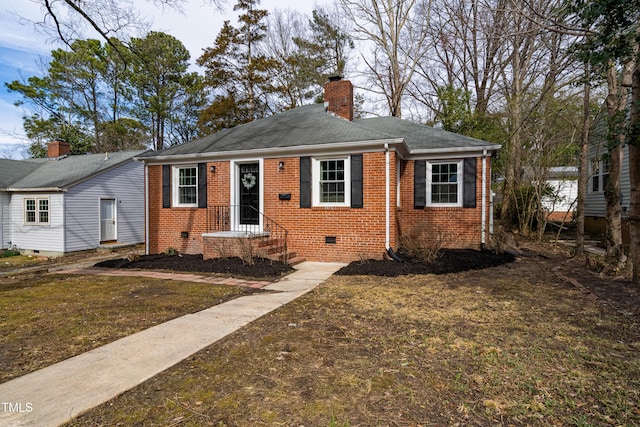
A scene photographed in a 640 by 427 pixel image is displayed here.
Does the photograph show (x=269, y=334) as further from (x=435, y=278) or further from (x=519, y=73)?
(x=519, y=73)

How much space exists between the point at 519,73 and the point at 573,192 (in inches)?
520

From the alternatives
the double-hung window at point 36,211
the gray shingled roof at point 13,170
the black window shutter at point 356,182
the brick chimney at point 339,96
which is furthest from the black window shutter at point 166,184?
the gray shingled roof at point 13,170

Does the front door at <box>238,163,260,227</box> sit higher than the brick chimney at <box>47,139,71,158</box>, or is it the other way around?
the brick chimney at <box>47,139,71,158</box>

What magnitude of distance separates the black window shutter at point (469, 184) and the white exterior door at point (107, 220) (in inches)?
613

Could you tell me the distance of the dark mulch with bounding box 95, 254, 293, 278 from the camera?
749 centimetres

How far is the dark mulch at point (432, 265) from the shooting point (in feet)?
24.5

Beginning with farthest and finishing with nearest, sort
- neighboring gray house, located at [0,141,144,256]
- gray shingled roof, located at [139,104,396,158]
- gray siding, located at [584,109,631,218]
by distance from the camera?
neighboring gray house, located at [0,141,144,256]
gray siding, located at [584,109,631,218]
gray shingled roof, located at [139,104,396,158]

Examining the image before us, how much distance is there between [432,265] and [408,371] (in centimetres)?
514

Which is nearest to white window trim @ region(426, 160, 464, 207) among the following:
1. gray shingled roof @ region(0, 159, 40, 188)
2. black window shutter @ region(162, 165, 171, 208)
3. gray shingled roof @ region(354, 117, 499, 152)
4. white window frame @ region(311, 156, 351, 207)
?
gray shingled roof @ region(354, 117, 499, 152)

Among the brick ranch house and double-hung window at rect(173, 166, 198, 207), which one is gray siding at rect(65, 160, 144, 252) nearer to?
the brick ranch house

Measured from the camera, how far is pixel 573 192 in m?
23.6

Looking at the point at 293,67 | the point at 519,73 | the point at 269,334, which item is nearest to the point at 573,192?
the point at 519,73

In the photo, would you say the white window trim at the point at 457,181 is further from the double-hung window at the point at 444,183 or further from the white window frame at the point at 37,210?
the white window frame at the point at 37,210

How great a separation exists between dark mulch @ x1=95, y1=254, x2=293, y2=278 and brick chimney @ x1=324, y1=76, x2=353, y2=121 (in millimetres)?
6673
